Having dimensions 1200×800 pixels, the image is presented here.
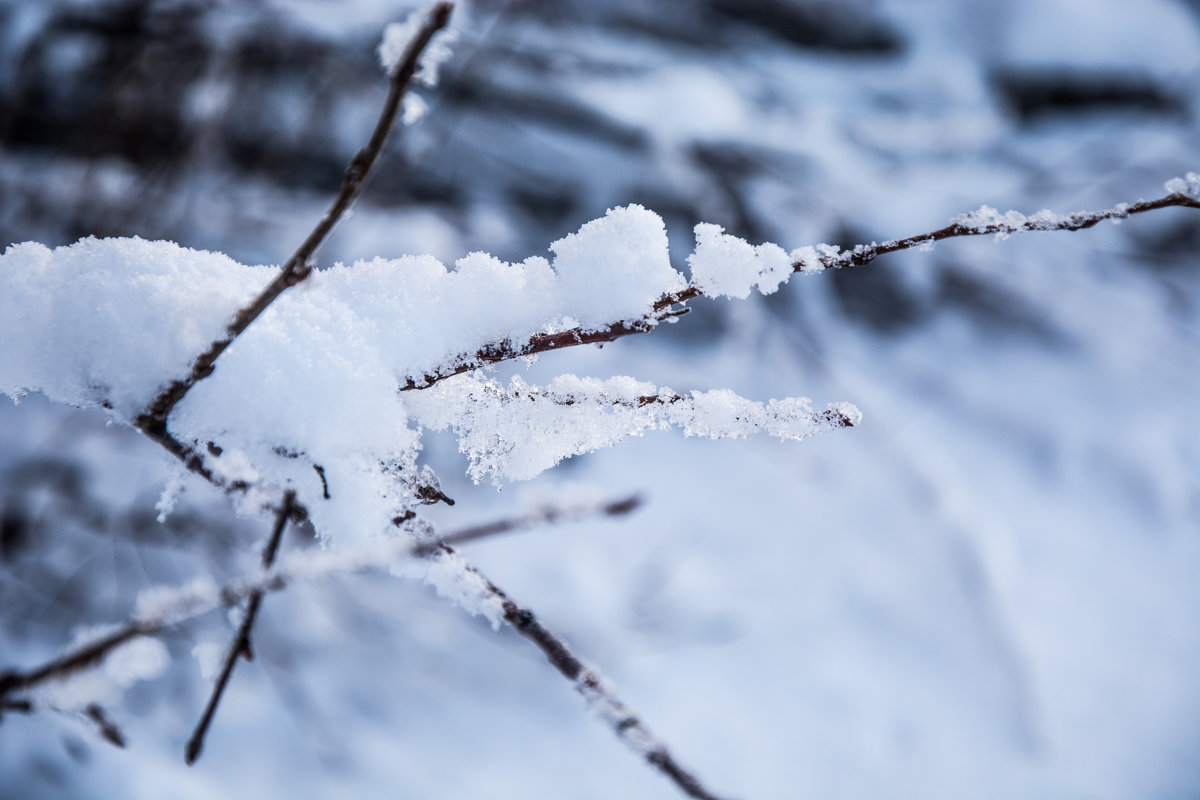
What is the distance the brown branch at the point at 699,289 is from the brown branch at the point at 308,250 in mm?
107

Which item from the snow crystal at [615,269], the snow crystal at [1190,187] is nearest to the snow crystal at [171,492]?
the snow crystal at [615,269]

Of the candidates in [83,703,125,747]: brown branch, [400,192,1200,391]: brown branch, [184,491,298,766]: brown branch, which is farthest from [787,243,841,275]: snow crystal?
[83,703,125,747]: brown branch

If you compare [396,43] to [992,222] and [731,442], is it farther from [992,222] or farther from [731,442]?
[731,442]

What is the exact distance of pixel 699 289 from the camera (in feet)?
1.06

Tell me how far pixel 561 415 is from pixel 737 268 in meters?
0.14

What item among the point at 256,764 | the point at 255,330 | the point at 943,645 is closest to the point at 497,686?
the point at 256,764

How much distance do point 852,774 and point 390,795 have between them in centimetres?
108

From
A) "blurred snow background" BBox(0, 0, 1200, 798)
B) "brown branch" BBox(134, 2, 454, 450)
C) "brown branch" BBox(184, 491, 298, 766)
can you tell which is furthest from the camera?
"blurred snow background" BBox(0, 0, 1200, 798)

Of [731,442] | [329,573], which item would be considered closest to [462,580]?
[329,573]

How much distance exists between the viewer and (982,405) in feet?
5.92

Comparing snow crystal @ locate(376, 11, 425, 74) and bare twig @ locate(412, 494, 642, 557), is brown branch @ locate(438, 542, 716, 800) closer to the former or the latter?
bare twig @ locate(412, 494, 642, 557)

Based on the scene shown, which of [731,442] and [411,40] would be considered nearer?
[411,40]

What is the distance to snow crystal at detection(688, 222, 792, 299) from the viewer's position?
0.33m

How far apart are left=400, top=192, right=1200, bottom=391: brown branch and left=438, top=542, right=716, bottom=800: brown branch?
0.11 meters
